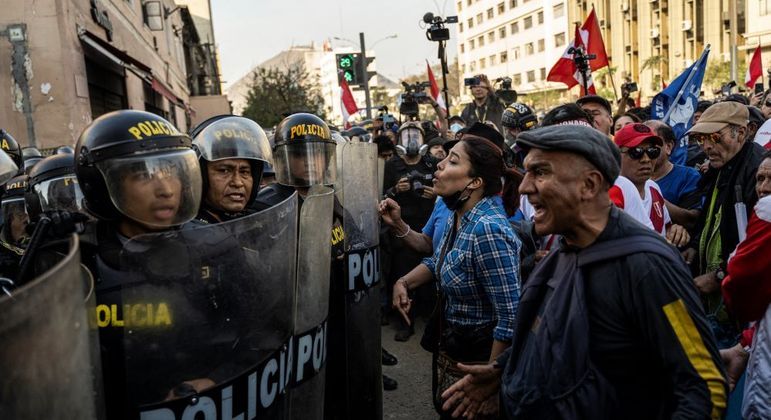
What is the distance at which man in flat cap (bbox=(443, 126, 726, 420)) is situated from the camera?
5.58 feet

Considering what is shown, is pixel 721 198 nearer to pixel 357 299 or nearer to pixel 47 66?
pixel 357 299

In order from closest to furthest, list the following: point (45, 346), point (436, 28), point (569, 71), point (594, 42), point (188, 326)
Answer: point (45, 346)
point (188, 326)
point (569, 71)
point (594, 42)
point (436, 28)

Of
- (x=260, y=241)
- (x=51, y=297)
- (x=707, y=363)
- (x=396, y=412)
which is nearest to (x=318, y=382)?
(x=260, y=241)

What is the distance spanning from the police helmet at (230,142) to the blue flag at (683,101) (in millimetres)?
4856

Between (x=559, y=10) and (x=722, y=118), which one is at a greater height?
(x=559, y=10)

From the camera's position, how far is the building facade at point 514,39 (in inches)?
2781

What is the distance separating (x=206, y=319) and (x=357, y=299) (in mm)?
1674

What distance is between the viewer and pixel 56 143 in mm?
9922

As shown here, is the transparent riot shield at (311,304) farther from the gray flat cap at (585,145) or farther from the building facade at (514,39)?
the building facade at (514,39)

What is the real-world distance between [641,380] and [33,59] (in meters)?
10.4

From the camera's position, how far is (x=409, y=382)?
515cm

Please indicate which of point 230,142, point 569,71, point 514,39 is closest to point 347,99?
point 569,71

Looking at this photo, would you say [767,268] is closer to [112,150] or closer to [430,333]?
[430,333]

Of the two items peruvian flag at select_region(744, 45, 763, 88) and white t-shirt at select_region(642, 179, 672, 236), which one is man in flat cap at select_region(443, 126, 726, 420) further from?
peruvian flag at select_region(744, 45, 763, 88)
